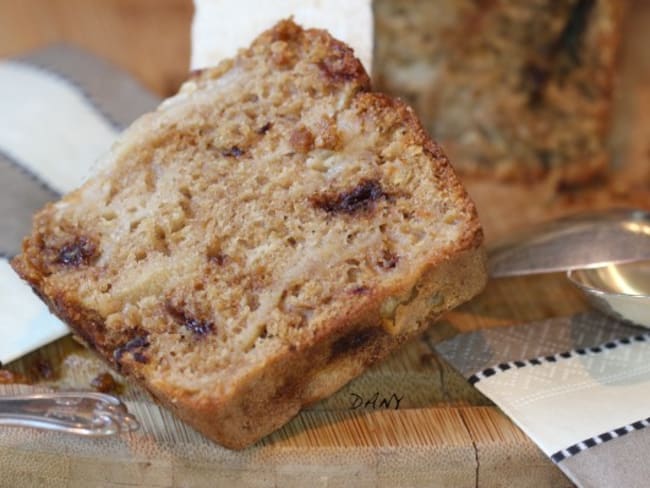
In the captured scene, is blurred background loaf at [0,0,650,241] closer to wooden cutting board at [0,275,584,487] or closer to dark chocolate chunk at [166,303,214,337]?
wooden cutting board at [0,275,584,487]

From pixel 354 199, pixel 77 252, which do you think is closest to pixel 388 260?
pixel 354 199

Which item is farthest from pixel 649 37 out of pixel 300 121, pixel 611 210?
pixel 300 121

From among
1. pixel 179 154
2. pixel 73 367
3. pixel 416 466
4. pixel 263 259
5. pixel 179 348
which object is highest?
pixel 179 154

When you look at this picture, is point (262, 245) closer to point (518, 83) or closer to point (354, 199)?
point (354, 199)

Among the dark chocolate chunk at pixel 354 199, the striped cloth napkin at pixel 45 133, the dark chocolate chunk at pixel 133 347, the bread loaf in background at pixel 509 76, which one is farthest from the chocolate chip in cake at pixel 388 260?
→ the bread loaf in background at pixel 509 76

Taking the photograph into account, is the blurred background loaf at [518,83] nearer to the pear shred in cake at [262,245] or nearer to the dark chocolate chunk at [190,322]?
the pear shred in cake at [262,245]

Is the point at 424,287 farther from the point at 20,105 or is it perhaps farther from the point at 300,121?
the point at 20,105

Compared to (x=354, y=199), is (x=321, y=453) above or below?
below
